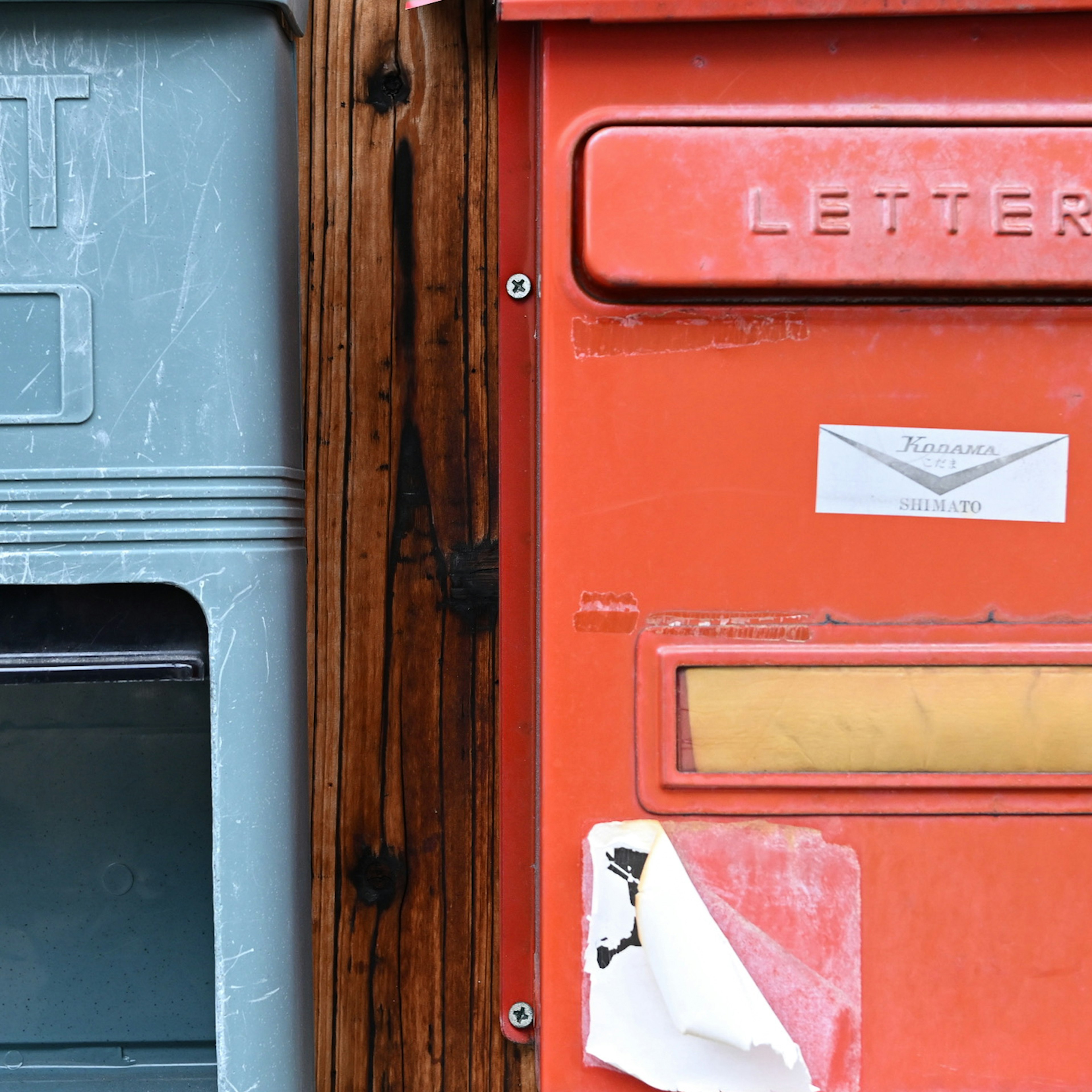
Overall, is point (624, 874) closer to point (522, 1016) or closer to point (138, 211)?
point (522, 1016)

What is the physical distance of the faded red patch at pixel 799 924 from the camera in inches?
37.4

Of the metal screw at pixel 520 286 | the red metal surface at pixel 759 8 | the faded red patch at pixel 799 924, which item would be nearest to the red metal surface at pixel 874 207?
the red metal surface at pixel 759 8

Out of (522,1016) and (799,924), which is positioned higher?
(799,924)

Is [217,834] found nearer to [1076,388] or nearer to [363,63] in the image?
[1076,388]

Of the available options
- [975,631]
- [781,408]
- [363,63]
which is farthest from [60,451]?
[975,631]

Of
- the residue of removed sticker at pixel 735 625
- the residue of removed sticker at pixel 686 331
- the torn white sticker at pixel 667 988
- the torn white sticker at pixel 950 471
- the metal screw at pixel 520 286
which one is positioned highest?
the metal screw at pixel 520 286

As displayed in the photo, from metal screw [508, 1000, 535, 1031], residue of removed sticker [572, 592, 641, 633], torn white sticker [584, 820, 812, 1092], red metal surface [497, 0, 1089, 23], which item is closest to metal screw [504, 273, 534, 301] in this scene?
red metal surface [497, 0, 1089, 23]

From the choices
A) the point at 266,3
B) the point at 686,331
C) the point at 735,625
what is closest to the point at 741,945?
the point at 735,625

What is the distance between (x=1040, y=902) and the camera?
3.12ft

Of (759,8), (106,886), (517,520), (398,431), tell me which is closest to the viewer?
(759,8)

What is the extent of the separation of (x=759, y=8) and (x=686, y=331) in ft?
1.08

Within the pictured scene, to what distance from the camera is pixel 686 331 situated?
3.13ft

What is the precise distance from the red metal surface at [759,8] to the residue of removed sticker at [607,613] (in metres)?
0.60

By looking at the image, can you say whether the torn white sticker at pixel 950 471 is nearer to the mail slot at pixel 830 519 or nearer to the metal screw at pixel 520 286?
the mail slot at pixel 830 519
